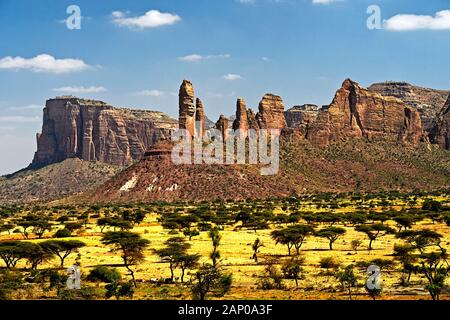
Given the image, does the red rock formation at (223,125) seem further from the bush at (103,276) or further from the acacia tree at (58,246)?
the bush at (103,276)

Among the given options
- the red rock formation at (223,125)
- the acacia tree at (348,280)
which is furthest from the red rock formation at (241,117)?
the acacia tree at (348,280)

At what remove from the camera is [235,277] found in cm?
4428

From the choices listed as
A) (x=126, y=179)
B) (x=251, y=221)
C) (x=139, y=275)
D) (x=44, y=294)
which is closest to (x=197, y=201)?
(x=126, y=179)

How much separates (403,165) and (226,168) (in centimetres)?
6569

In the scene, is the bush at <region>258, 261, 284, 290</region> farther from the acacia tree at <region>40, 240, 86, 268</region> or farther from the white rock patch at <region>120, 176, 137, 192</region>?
the white rock patch at <region>120, 176, 137, 192</region>

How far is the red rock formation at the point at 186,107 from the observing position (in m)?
184

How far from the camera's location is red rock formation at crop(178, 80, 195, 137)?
183500 mm

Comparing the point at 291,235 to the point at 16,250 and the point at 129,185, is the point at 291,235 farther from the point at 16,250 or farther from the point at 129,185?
the point at 129,185

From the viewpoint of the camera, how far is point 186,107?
18438 centimetres

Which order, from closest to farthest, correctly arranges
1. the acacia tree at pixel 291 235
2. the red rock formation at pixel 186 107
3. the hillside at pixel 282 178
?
the acacia tree at pixel 291 235 → the hillside at pixel 282 178 → the red rock formation at pixel 186 107

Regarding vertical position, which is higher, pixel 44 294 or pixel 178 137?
pixel 178 137

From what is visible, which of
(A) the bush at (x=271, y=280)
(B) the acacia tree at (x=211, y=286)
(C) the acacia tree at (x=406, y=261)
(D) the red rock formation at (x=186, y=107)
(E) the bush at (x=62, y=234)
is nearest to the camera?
(B) the acacia tree at (x=211, y=286)

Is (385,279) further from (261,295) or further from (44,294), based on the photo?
(44,294)

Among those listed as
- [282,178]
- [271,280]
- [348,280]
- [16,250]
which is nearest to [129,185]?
[282,178]
